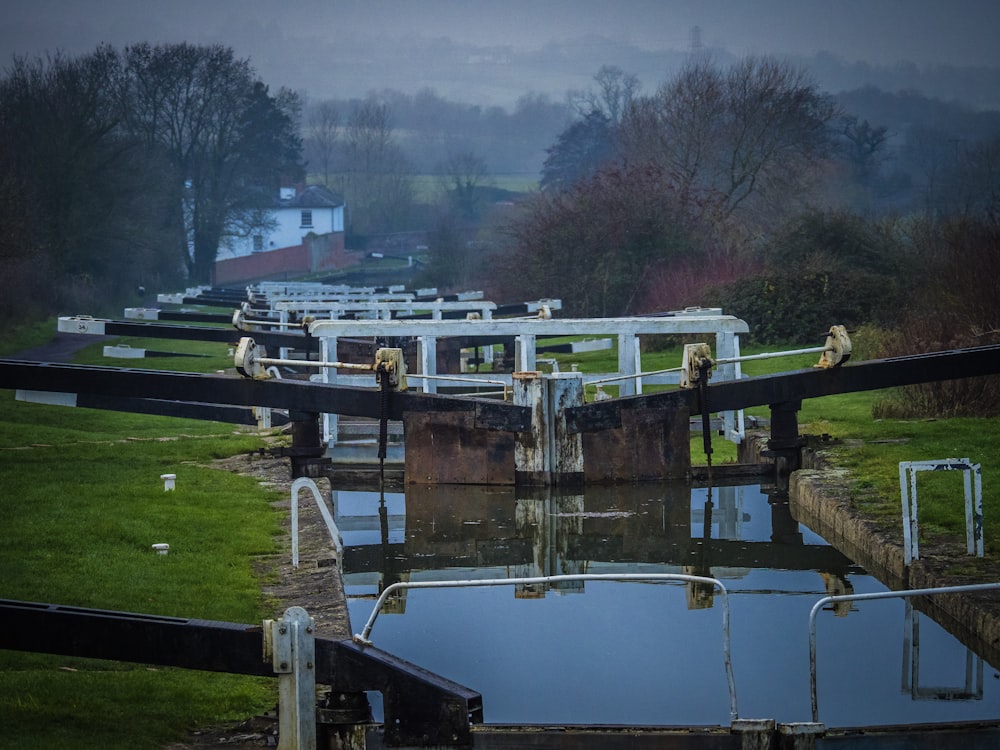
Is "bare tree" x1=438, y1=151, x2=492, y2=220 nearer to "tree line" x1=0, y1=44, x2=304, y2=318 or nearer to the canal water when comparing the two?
"tree line" x1=0, y1=44, x2=304, y2=318

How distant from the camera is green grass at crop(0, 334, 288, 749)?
6328 mm

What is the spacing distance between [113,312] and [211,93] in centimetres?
2459

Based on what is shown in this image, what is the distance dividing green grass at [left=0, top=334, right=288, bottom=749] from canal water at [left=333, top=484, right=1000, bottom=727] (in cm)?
97

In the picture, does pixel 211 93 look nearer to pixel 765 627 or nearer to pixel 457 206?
pixel 457 206

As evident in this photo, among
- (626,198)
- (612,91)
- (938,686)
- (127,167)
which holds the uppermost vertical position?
(612,91)

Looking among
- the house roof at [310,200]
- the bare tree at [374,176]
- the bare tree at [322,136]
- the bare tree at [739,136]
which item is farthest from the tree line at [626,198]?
the bare tree at [322,136]

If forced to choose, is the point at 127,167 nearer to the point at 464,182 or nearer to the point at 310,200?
the point at 310,200

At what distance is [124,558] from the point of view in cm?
958

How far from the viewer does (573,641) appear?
886 centimetres

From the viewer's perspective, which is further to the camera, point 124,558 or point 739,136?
point 739,136

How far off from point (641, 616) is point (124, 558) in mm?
3456

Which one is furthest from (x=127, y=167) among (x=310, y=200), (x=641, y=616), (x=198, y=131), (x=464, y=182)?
(x=464, y=182)

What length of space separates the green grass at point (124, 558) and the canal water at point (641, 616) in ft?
3.19

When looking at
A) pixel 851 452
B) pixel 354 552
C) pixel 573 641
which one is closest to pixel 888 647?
pixel 573 641
